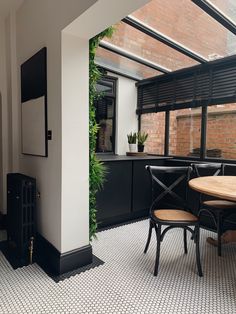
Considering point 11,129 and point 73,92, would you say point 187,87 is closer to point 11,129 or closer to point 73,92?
point 73,92

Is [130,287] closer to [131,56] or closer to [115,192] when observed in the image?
[115,192]

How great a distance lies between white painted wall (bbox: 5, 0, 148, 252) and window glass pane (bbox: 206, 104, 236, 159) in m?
2.18

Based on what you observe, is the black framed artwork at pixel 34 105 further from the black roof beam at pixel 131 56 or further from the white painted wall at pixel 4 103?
the black roof beam at pixel 131 56

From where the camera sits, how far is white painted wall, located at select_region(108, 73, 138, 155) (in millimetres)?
4258

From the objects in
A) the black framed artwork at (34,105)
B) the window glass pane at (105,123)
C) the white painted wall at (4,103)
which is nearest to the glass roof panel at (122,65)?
the window glass pane at (105,123)

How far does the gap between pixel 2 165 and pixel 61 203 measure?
166cm

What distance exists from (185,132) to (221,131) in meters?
0.63

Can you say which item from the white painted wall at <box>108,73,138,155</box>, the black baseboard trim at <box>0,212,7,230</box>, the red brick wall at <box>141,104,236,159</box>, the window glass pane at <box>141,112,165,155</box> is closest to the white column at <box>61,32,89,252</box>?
the black baseboard trim at <box>0,212,7,230</box>

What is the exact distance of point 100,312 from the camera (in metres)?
1.75

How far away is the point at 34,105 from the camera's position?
105 inches

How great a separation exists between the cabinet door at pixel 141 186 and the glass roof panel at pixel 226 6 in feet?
7.24

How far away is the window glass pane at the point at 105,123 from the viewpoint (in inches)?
161

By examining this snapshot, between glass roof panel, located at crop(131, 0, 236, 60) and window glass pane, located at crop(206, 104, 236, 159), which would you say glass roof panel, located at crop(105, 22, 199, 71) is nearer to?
glass roof panel, located at crop(131, 0, 236, 60)

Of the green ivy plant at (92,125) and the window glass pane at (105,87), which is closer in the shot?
the green ivy plant at (92,125)
